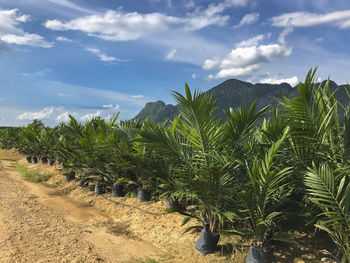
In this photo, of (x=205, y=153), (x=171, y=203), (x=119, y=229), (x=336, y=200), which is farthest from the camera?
(x=171, y=203)

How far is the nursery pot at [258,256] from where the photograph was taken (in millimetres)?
2676

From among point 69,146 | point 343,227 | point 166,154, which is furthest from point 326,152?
point 69,146

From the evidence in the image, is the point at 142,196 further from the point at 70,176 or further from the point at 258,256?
the point at 70,176

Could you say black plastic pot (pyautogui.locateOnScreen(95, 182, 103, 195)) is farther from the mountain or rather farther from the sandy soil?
the mountain

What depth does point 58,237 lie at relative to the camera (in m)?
3.79

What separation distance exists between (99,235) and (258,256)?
2482 millimetres

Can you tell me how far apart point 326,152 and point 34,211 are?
5.10 metres

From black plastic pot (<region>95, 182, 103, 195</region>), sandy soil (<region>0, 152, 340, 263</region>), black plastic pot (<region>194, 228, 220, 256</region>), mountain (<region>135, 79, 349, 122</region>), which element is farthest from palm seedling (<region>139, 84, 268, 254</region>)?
mountain (<region>135, 79, 349, 122</region>)

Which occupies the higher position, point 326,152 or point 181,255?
point 326,152

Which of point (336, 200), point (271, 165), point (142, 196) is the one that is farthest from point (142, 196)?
point (336, 200)

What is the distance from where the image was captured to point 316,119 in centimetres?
258

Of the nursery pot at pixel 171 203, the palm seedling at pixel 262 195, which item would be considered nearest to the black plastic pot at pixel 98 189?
the nursery pot at pixel 171 203

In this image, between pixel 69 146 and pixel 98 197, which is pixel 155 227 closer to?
pixel 98 197

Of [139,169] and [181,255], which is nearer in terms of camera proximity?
[181,255]
